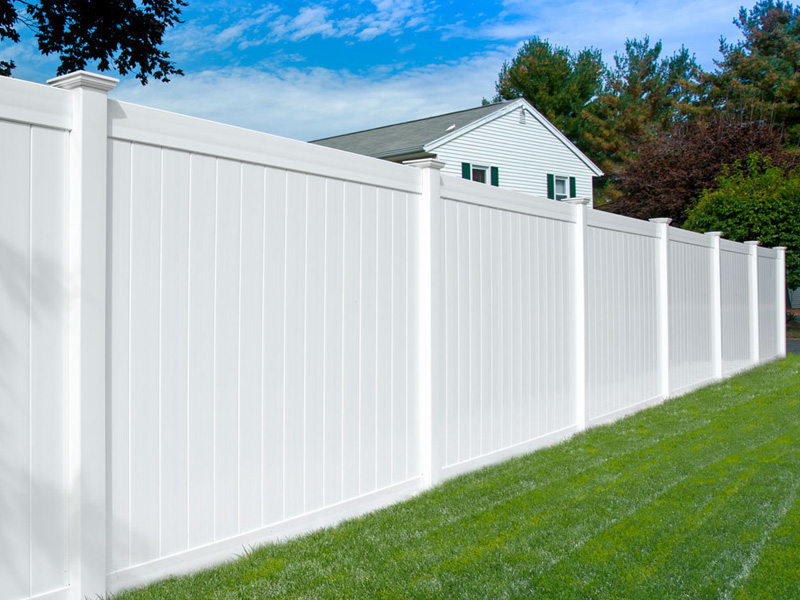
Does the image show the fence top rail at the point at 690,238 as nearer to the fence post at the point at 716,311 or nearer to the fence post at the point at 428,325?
the fence post at the point at 716,311

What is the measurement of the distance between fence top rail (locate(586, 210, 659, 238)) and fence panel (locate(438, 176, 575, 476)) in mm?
452

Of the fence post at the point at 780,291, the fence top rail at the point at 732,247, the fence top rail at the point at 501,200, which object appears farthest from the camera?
the fence post at the point at 780,291

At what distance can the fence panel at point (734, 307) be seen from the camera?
1152 cm

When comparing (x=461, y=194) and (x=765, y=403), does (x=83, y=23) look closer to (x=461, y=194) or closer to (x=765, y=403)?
(x=461, y=194)

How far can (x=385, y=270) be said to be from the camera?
4875 mm

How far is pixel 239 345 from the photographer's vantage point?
386cm

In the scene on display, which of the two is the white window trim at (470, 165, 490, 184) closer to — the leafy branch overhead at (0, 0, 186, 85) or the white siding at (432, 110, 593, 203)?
the white siding at (432, 110, 593, 203)

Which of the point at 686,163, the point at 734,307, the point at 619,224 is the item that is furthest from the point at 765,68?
the point at 619,224

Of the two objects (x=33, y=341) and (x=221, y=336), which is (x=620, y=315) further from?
(x=33, y=341)

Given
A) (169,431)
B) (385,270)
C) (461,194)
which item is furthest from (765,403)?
(169,431)

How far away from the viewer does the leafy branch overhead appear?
1520 cm

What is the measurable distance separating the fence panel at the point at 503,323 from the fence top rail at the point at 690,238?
2.86 m

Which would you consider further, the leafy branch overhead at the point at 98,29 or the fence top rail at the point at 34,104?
the leafy branch overhead at the point at 98,29

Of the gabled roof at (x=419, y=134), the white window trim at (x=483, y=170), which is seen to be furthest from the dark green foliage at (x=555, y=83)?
the white window trim at (x=483, y=170)
